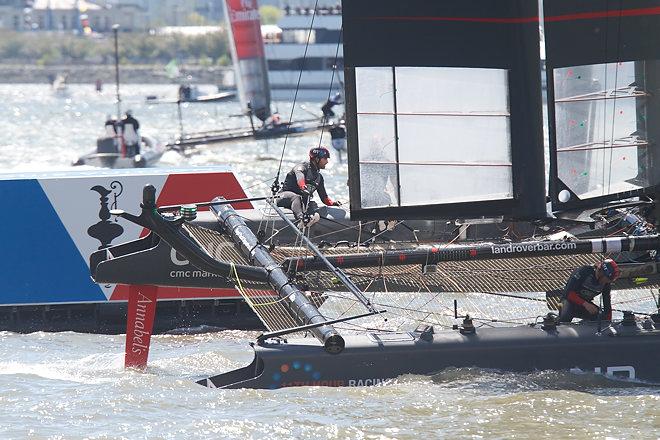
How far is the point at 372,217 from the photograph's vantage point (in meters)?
10.4

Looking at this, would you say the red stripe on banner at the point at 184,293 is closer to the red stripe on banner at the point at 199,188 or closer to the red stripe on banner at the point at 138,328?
the red stripe on banner at the point at 199,188

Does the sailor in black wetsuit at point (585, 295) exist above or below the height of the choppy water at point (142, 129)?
below

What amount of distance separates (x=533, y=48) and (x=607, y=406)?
285 cm

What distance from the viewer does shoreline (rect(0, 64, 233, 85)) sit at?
10582 centimetres

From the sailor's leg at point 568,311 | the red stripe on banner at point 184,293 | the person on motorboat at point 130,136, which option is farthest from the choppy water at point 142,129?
the sailor's leg at point 568,311

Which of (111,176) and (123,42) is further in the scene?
(123,42)

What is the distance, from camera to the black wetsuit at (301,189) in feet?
37.9

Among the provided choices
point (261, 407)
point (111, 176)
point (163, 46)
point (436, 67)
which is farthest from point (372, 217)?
point (163, 46)

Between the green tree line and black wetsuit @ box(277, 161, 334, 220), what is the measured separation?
99.8 meters

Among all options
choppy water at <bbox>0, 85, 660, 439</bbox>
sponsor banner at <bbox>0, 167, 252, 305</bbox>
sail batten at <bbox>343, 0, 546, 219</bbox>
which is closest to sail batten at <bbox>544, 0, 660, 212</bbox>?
sail batten at <bbox>343, 0, 546, 219</bbox>

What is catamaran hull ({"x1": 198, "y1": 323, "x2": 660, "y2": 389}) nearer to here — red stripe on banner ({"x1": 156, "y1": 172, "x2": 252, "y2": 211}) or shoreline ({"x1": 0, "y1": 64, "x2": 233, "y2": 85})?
red stripe on banner ({"x1": 156, "y1": 172, "x2": 252, "y2": 211})

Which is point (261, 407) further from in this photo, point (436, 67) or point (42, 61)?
point (42, 61)

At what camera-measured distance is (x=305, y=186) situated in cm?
1179

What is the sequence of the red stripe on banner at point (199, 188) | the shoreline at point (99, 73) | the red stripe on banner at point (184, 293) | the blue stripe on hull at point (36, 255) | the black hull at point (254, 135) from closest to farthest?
the blue stripe on hull at point (36, 255)
the red stripe on banner at point (184, 293)
the red stripe on banner at point (199, 188)
the black hull at point (254, 135)
the shoreline at point (99, 73)
